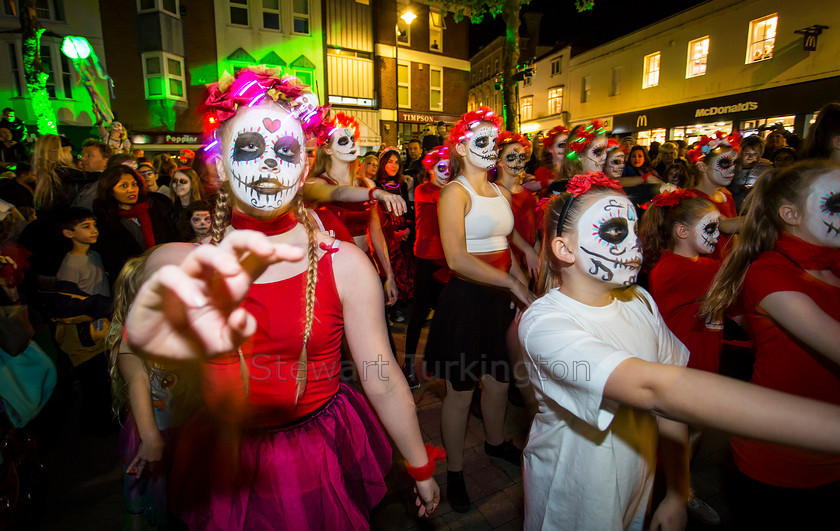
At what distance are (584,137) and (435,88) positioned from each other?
68.2 ft

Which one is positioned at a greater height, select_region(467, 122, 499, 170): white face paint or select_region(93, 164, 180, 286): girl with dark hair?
select_region(467, 122, 499, 170): white face paint

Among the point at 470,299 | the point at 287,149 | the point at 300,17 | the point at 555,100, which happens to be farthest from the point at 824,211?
the point at 555,100

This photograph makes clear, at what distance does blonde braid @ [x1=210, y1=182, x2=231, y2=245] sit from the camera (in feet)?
4.79

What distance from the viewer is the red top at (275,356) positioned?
1.35m

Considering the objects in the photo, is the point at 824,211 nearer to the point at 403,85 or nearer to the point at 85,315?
the point at 85,315

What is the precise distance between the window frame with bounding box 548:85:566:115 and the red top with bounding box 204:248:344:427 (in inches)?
1041

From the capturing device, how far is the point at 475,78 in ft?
122

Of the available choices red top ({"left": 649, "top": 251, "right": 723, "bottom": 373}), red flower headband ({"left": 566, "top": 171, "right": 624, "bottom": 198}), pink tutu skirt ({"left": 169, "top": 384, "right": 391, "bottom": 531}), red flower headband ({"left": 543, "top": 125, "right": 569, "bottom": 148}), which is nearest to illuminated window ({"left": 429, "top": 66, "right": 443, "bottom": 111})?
red flower headband ({"left": 543, "top": 125, "right": 569, "bottom": 148})

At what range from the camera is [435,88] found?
22.8 meters

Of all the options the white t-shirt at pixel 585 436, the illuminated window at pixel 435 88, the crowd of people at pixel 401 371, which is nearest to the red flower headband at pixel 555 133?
the crowd of people at pixel 401 371

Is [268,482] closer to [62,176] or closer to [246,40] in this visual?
[62,176]

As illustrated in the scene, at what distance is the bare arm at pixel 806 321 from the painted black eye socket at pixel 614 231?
2.48 feet

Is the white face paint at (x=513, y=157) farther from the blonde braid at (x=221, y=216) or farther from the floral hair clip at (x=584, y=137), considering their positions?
the blonde braid at (x=221, y=216)

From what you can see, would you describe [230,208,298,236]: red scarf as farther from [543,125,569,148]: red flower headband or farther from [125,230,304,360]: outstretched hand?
[543,125,569,148]: red flower headband
